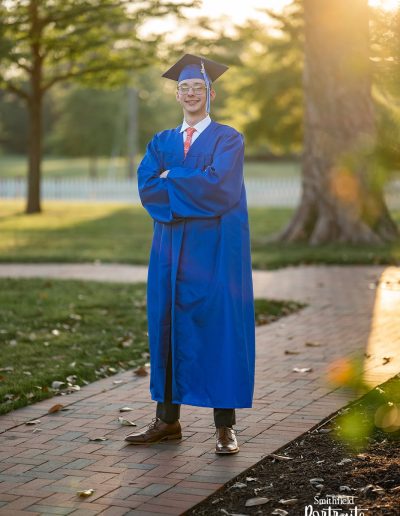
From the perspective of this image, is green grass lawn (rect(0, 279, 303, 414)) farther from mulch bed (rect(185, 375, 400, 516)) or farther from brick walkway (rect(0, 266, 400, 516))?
mulch bed (rect(185, 375, 400, 516))

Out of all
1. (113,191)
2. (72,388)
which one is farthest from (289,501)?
(113,191)

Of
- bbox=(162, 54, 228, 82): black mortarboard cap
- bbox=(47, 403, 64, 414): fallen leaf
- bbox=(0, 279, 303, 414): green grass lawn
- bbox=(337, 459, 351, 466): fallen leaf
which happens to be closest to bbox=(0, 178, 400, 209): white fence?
bbox=(0, 279, 303, 414): green grass lawn

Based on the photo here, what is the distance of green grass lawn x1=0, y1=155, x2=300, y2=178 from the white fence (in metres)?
23.5

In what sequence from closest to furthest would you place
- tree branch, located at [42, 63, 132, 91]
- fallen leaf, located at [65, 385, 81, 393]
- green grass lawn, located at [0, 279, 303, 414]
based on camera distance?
1. fallen leaf, located at [65, 385, 81, 393]
2. green grass lawn, located at [0, 279, 303, 414]
3. tree branch, located at [42, 63, 132, 91]

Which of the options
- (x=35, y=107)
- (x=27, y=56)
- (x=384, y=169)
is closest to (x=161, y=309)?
(x=384, y=169)

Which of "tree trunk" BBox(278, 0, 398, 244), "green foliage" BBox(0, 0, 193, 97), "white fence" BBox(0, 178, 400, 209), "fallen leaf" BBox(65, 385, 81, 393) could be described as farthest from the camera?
"white fence" BBox(0, 178, 400, 209)

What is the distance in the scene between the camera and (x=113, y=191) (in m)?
33.8

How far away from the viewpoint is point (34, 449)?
18.1 ft

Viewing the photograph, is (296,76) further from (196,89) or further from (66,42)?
(196,89)

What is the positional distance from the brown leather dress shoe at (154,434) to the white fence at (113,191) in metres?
24.1

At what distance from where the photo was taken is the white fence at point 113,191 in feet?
104

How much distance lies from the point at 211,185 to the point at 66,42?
2025cm

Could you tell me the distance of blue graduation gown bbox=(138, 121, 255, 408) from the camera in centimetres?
530

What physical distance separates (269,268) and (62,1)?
12.1 metres
